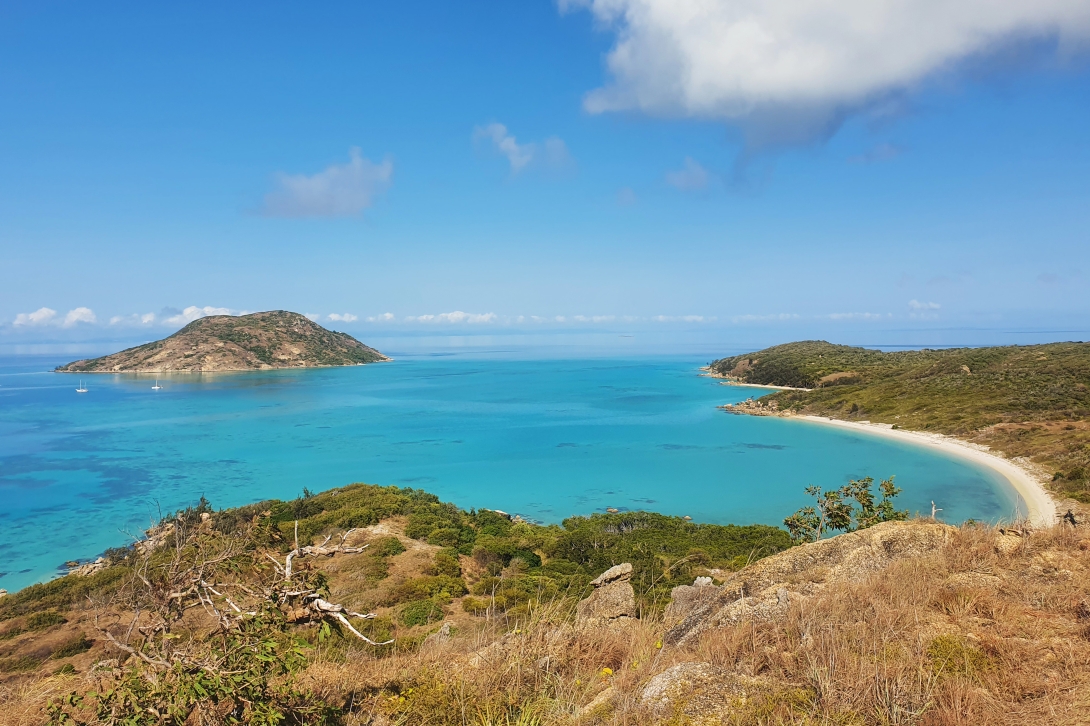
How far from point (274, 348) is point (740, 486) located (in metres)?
155

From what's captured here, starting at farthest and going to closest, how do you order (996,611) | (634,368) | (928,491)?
(634,368)
(928,491)
(996,611)

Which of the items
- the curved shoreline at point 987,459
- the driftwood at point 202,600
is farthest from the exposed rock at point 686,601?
the curved shoreline at point 987,459

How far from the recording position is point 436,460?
49.7 metres

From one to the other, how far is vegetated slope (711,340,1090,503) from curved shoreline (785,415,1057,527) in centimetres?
127

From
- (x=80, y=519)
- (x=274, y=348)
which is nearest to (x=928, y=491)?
(x=80, y=519)

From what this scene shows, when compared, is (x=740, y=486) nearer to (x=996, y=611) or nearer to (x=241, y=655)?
(x=996, y=611)

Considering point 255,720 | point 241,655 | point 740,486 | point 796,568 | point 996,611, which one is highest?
point 241,655

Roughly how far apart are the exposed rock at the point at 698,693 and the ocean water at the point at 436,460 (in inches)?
1145

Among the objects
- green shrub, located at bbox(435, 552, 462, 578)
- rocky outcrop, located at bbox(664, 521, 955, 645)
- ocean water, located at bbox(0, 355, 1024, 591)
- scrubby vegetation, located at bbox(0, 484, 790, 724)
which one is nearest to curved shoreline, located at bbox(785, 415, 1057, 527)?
ocean water, located at bbox(0, 355, 1024, 591)

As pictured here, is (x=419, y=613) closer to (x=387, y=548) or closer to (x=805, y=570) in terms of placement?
(x=387, y=548)

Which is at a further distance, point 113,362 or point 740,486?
point 113,362

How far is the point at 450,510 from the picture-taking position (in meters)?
28.2

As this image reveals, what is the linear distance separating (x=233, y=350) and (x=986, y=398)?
16309 centimetres

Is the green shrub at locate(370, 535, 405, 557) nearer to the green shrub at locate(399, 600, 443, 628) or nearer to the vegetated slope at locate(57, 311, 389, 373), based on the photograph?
the green shrub at locate(399, 600, 443, 628)
